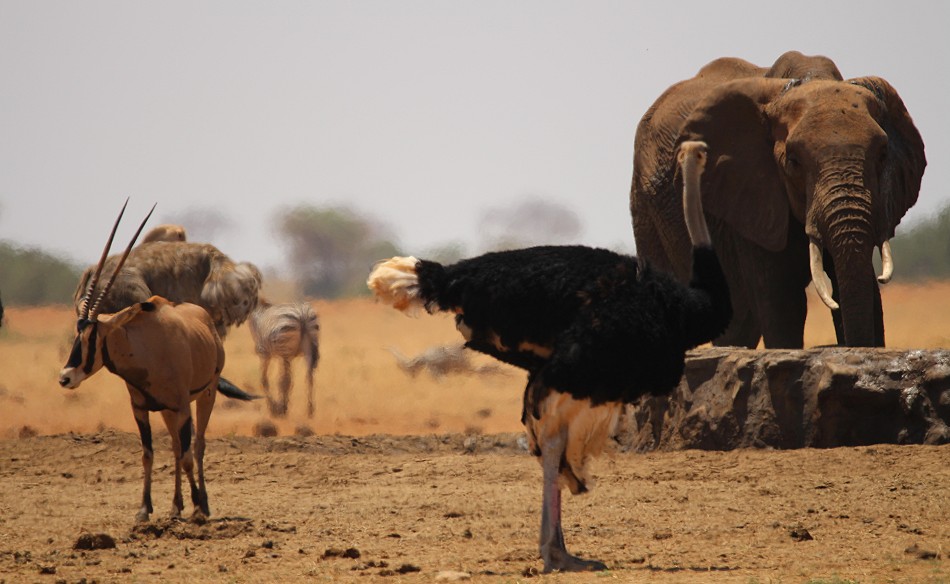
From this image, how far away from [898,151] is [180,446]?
7.52 meters

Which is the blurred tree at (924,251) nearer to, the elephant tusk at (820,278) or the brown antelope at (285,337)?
the brown antelope at (285,337)

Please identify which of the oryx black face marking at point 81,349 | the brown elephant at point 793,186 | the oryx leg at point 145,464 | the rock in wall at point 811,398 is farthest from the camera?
the brown elephant at point 793,186

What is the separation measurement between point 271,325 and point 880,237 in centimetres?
1143

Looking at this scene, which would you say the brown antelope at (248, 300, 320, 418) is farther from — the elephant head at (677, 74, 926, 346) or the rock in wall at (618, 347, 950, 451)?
the rock in wall at (618, 347, 950, 451)

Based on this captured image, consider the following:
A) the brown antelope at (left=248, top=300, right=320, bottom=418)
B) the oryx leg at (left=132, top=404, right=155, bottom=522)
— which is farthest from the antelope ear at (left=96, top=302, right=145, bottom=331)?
the brown antelope at (left=248, top=300, right=320, bottom=418)

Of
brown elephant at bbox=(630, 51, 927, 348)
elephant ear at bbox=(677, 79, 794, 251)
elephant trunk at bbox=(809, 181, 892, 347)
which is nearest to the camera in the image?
elephant trunk at bbox=(809, 181, 892, 347)

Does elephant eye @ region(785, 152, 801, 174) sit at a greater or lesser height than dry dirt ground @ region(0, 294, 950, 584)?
greater

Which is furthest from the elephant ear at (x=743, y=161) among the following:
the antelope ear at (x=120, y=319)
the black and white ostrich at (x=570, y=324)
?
the antelope ear at (x=120, y=319)

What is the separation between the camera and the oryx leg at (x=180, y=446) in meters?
9.79

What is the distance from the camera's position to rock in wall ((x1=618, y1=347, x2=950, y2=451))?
10562mm

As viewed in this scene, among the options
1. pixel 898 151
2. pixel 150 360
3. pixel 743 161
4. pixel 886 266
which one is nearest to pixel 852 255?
pixel 886 266

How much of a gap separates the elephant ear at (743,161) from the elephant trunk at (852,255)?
4.74ft

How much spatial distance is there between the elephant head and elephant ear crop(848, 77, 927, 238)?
0.04 ft

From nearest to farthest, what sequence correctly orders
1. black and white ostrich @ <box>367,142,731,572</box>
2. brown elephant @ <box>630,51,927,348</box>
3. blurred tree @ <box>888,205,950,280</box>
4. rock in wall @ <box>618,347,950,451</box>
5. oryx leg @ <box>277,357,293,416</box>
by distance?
black and white ostrich @ <box>367,142,731,572</box> → rock in wall @ <box>618,347,950,451</box> → brown elephant @ <box>630,51,927,348</box> → oryx leg @ <box>277,357,293,416</box> → blurred tree @ <box>888,205,950,280</box>
